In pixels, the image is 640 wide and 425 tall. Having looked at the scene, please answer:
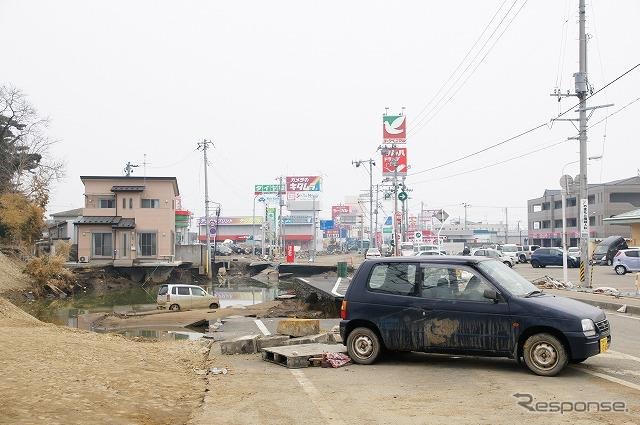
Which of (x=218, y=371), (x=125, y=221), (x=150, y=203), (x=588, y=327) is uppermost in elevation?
(x=150, y=203)

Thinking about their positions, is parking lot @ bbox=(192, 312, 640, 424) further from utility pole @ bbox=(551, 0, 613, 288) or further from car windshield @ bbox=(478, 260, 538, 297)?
utility pole @ bbox=(551, 0, 613, 288)

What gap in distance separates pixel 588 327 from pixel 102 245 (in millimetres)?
51812

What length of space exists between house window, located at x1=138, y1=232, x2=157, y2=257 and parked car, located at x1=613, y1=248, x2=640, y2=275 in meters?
38.0

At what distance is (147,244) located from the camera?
54719 millimetres

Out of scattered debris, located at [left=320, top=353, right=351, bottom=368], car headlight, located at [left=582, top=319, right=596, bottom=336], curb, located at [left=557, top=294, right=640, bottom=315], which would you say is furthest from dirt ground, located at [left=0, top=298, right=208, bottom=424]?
curb, located at [left=557, top=294, right=640, bottom=315]

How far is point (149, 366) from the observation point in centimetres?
920

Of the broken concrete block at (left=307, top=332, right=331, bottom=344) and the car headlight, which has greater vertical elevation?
the car headlight

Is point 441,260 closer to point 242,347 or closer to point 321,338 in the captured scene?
point 321,338

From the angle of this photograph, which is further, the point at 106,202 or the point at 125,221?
the point at 106,202

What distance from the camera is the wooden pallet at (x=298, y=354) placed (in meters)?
9.21

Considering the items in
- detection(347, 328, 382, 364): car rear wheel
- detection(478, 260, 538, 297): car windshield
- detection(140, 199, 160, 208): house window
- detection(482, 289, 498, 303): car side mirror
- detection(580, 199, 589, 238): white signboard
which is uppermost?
detection(140, 199, 160, 208): house window

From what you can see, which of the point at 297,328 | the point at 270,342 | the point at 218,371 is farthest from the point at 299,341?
the point at 218,371

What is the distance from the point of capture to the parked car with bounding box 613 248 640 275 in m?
33.7

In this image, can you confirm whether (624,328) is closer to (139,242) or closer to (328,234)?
(139,242)
